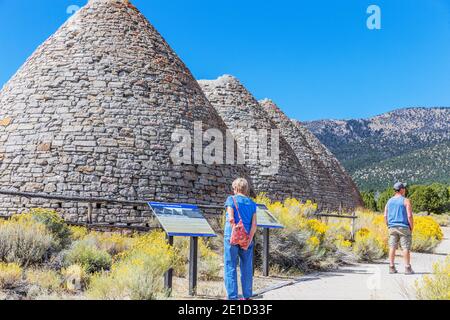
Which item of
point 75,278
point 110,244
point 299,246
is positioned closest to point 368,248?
point 299,246

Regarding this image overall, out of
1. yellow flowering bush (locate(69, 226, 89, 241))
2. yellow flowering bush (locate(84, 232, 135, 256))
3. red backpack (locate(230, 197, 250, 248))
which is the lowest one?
yellow flowering bush (locate(84, 232, 135, 256))

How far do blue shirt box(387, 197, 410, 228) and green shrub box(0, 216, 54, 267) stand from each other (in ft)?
16.8

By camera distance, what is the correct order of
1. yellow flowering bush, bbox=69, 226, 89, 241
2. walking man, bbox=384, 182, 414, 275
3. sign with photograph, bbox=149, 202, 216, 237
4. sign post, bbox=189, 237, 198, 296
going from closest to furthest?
1. sign with photograph, bbox=149, 202, 216, 237
2. sign post, bbox=189, 237, 198, 296
3. walking man, bbox=384, 182, 414, 275
4. yellow flowering bush, bbox=69, 226, 89, 241

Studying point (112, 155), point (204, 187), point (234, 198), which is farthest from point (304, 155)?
point (234, 198)

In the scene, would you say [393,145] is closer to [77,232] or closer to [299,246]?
[299,246]

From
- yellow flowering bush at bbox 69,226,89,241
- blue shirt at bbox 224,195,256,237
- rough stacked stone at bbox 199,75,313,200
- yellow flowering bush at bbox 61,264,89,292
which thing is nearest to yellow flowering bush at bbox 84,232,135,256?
yellow flowering bush at bbox 69,226,89,241

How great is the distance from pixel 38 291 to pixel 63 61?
7514 mm

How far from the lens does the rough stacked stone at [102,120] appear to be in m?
11.3

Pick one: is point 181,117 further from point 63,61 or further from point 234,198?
point 234,198

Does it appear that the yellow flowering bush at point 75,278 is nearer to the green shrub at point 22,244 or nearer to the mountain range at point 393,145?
the green shrub at point 22,244

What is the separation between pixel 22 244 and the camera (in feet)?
25.2

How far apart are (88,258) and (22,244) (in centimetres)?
94

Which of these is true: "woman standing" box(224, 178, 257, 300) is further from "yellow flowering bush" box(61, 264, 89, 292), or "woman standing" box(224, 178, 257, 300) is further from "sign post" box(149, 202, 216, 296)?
"yellow flowering bush" box(61, 264, 89, 292)

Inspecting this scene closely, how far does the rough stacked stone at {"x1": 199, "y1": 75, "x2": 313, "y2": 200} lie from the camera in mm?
18109
